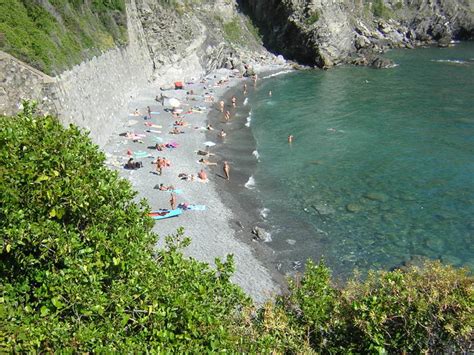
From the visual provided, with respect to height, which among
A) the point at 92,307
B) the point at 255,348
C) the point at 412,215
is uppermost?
the point at 92,307

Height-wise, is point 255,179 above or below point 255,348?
below

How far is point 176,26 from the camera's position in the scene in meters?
66.8

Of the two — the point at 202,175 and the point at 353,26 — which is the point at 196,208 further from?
the point at 353,26

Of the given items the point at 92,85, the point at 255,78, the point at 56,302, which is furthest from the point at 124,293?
the point at 255,78

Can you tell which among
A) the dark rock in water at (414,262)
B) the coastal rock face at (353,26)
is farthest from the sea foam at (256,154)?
the coastal rock face at (353,26)

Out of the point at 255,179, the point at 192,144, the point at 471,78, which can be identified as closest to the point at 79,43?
the point at 192,144

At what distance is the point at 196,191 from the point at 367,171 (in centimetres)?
1538

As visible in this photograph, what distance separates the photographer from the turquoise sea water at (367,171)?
26.3 meters

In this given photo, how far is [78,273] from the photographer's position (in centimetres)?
1006

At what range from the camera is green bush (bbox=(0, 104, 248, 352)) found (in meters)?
9.55

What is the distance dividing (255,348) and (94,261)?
474 cm

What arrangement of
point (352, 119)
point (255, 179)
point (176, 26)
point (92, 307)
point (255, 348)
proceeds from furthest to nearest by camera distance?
point (176, 26), point (352, 119), point (255, 179), point (255, 348), point (92, 307)

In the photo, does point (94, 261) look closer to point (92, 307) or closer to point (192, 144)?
point (92, 307)

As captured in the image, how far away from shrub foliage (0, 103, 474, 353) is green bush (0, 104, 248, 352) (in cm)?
3
